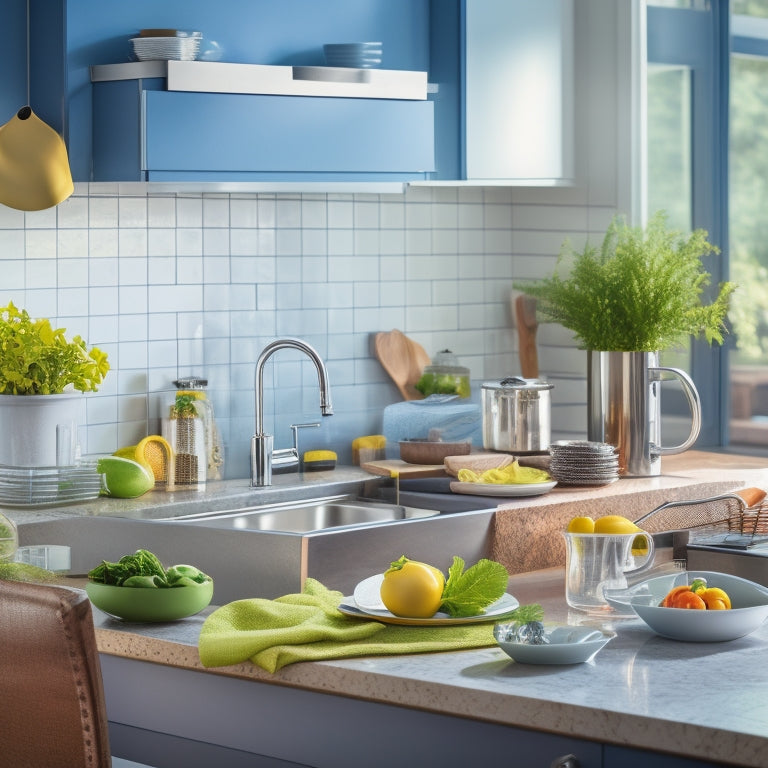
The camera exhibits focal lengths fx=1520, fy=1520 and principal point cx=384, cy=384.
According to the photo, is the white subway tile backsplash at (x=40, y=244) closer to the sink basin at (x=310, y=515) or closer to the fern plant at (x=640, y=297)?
the sink basin at (x=310, y=515)

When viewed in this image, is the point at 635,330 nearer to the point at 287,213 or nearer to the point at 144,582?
the point at 287,213

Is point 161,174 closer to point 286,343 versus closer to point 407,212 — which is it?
point 286,343

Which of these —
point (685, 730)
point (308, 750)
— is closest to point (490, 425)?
point (308, 750)

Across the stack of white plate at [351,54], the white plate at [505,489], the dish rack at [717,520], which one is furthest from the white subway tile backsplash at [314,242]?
the dish rack at [717,520]

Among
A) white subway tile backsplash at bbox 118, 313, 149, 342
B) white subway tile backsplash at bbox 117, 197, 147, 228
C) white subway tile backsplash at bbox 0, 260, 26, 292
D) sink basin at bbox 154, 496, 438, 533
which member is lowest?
sink basin at bbox 154, 496, 438, 533

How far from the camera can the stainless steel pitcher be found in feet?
12.9

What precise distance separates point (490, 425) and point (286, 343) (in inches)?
26.8

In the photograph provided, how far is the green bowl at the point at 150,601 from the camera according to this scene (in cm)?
244

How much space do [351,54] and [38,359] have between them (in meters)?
1.11

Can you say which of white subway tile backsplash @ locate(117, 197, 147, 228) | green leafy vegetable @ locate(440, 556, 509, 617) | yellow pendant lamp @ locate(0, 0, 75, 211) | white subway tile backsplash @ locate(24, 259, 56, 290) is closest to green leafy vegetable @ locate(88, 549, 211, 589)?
green leafy vegetable @ locate(440, 556, 509, 617)

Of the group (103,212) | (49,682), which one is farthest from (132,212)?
(49,682)

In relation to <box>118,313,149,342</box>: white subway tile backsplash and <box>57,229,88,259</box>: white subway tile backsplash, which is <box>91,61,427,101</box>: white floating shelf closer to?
<box>57,229,88,259</box>: white subway tile backsplash

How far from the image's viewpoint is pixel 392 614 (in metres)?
2.35

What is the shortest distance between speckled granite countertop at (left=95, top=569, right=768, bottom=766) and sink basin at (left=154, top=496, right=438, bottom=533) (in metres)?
1.02
